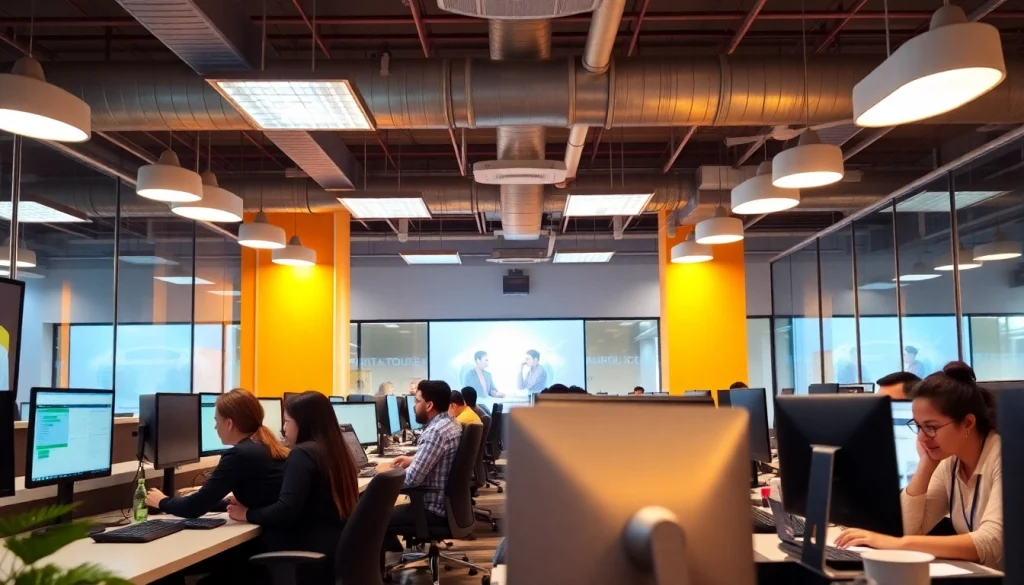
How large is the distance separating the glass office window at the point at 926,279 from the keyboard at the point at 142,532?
19.6 feet

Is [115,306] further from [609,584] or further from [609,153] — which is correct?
[609,584]

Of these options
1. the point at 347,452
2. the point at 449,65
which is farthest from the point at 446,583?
the point at 449,65

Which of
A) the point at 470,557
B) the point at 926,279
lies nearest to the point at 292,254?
the point at 470,557

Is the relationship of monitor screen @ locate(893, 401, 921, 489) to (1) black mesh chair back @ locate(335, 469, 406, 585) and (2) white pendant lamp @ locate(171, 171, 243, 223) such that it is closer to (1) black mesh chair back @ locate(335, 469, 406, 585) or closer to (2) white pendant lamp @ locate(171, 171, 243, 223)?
(1) black mesh chair back @ locate(335, 469, 406, 585)

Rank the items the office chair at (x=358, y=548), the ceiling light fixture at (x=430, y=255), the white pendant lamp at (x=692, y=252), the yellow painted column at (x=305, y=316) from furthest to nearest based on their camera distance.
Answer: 1. the ceiling light fixture at (x=430, y=255)
2. the yellow painted column at (x=305, y=316)
3. the white pendant lamp at (x=692, y=252)
4. the office chair at (x=358, y=548)

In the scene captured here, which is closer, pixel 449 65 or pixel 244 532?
pixel 244 532

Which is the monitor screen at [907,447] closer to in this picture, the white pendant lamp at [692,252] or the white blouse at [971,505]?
the white blouse at [971,505]

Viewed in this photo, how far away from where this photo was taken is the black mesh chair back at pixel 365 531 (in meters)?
3.07

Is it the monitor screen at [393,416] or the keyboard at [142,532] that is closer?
the keyboard at [142,532]

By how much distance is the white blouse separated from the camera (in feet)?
8.03

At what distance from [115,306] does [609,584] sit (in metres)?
7.95

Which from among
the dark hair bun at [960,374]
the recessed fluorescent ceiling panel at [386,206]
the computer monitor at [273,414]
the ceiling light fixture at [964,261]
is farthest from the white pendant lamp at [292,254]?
the dark hair bun at [960,374]

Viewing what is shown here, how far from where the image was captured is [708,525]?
49.6 inches

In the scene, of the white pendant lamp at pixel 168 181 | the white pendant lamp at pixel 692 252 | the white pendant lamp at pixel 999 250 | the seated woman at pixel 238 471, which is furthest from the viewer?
the white pendant lamp at pixel 692 252
